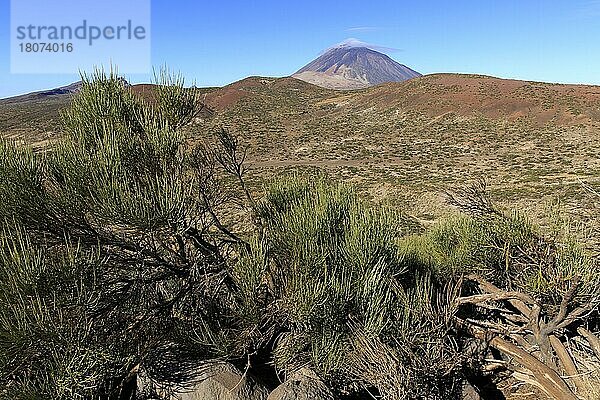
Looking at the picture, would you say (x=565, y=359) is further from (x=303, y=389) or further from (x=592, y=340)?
(x=303, y=389)

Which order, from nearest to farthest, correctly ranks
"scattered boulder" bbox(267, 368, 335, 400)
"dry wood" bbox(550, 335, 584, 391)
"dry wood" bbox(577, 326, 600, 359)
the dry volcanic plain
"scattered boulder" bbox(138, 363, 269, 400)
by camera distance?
"scattered boulder" bbox(267, 368, 335, 400) → "scattered boulder" bbox(138, 363, 269, 400) → "dry wood" bbox(550, 335, 584, 391) → "dry wood" bbox(577, 326, 600, 359) → the dry volcanic plain

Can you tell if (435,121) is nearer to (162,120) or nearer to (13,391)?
(162,120)

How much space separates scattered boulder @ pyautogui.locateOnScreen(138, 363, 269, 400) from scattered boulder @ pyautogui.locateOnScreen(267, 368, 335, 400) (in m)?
0.26

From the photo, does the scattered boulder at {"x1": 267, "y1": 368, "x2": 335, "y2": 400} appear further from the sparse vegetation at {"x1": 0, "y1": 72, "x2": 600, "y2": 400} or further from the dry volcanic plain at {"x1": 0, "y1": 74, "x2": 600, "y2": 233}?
the dry volcanic plain at {"x1": 0, "y1": 74, "x2": 600, "y2": 233}

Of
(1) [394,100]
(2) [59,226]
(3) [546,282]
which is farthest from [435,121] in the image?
(2) [59,226]

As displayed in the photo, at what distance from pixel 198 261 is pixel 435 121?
32.8m

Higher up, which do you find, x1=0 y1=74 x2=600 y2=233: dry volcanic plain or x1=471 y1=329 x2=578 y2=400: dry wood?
x1=0 y1=74 x2=600 y2=233: dry volcanic plain

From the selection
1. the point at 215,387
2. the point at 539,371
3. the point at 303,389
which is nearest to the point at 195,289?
the point at 215,387

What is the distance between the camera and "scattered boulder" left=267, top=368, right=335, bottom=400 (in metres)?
4.43

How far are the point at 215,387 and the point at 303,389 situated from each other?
83 centimetres

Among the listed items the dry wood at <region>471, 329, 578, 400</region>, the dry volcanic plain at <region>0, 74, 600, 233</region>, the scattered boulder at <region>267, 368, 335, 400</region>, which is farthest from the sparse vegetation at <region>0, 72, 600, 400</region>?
the dry volcanic plain at <region>0, 74, 600, 233</region>

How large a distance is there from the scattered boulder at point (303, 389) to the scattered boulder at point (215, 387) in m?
0.26

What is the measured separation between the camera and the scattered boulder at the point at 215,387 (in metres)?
4.55

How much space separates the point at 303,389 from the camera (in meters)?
4.47
